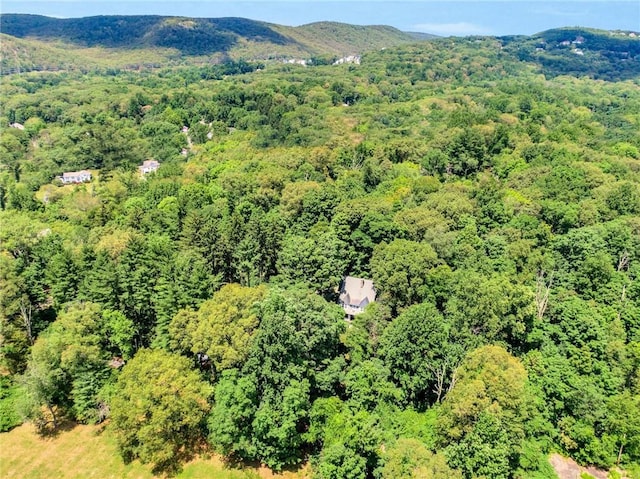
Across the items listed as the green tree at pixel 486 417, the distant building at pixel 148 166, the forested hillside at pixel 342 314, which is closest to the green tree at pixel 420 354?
the forested hillside at pixel 342 314

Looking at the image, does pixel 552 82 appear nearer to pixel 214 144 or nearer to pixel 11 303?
pixel 214 144

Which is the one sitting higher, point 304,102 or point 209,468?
point 304,102

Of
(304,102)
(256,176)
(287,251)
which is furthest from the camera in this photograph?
(304,102)

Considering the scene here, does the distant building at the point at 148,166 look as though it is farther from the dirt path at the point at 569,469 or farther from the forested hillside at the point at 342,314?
the dirt path at the point at 569,469

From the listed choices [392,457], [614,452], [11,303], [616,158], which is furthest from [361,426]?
[616,158]

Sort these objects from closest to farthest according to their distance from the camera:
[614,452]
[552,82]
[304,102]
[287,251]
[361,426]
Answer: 1. [361,426]
2. [614,452]
3. [287,251]
4. [304,102]
5. [552,82]
